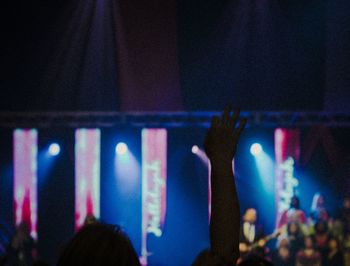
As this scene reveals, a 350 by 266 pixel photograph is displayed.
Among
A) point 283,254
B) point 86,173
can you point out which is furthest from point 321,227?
point 86,173

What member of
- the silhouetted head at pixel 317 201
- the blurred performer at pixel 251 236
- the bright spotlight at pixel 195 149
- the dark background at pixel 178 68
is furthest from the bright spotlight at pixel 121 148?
the silhouetted head at pixel 317 201

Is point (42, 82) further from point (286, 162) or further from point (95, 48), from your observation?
point (286, 162)

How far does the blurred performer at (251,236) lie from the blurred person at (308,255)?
570mm

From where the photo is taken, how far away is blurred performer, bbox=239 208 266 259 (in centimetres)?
962

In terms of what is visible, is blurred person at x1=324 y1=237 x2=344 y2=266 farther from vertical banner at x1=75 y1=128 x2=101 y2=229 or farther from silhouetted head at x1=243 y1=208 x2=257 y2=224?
vertical banner at x1=75 y1=128 x2=101 y2=229

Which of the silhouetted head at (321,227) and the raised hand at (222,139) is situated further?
the silhouetted head at (321,227)

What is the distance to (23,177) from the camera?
9.97 meters

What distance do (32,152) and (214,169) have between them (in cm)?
898

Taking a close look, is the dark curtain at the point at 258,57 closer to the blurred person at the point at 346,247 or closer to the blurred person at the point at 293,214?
the blurred person at the point at 293,214

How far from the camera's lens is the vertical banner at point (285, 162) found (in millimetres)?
9883

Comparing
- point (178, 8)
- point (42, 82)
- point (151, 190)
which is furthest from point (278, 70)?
point (42, 82)

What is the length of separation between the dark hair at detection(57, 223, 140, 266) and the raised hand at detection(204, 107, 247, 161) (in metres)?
0.33

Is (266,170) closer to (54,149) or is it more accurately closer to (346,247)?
(346,247)

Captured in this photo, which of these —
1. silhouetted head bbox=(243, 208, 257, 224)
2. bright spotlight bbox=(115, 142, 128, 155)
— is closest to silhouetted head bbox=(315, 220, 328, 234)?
silhouetted head bbox=(243, 208, 257, 224)
